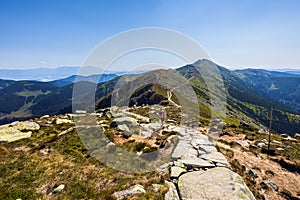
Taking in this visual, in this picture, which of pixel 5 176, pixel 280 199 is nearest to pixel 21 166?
pixel 5 176

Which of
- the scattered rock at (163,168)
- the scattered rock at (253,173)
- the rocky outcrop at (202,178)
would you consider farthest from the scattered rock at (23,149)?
the scattered rock at (253,173)

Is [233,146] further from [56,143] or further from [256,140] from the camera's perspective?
[56,143]

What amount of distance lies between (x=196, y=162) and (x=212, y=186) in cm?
371

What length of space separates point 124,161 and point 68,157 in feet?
21.7

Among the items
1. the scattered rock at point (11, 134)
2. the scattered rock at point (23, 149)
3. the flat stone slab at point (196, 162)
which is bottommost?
the scattered rock at point (23, 149)

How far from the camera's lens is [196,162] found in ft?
52.6

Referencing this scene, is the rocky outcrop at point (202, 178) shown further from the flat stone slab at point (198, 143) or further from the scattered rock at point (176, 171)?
the flat stone slab at point (198, 143)

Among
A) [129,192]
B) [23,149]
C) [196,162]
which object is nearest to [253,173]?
[196,162]

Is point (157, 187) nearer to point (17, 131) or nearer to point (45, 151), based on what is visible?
point (45, 151)

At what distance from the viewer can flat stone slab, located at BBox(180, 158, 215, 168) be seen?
1550 centimetres

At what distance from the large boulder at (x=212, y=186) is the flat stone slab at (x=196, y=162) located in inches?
40.1

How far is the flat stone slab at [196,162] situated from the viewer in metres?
15.5

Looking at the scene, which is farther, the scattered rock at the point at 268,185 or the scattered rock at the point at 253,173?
the scattered rock at the point at 253,173

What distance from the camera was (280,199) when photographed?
15.1 m
